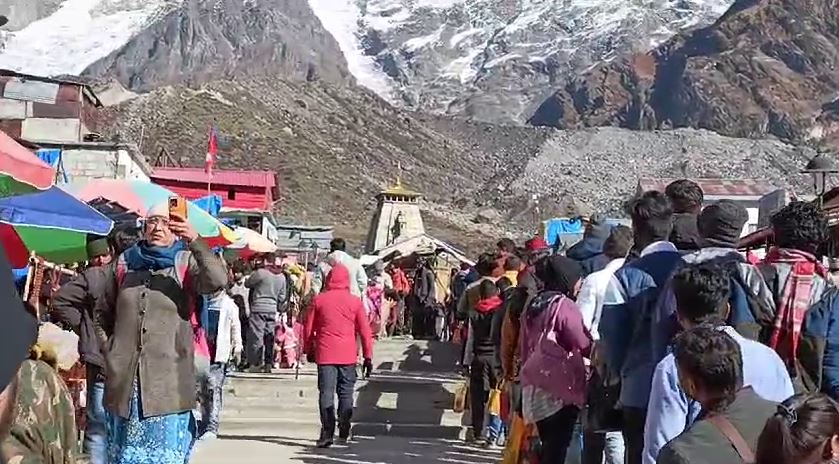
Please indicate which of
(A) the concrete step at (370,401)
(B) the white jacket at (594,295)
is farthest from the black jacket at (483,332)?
(B) the white jacket at (594,295)

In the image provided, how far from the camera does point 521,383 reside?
6.98m

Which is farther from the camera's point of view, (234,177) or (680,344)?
(234,177)

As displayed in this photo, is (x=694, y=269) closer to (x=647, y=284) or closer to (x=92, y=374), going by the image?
(x=647, y=284)

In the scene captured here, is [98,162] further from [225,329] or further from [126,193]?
[225,329]

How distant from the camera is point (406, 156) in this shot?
12425 centimetres

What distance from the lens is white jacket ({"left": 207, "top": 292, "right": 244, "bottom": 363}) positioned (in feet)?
32.2

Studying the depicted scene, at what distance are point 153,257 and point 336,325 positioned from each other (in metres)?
4.72

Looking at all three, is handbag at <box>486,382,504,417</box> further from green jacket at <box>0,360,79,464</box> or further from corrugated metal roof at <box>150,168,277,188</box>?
corrugated metal roof at <box>150,168,277,188</box>

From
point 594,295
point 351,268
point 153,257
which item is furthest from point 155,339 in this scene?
point 351,268

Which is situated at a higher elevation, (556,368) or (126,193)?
(126,193)

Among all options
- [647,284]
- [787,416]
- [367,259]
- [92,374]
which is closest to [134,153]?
[367,259]

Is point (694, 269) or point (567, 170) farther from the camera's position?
point (567, 170)

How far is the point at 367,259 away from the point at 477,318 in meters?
26.6

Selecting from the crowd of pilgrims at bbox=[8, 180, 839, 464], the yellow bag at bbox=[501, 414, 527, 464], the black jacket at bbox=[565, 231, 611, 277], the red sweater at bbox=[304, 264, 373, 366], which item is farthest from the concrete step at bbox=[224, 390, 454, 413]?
the yellow bag at bbox=[501, 414, 527, 464]
